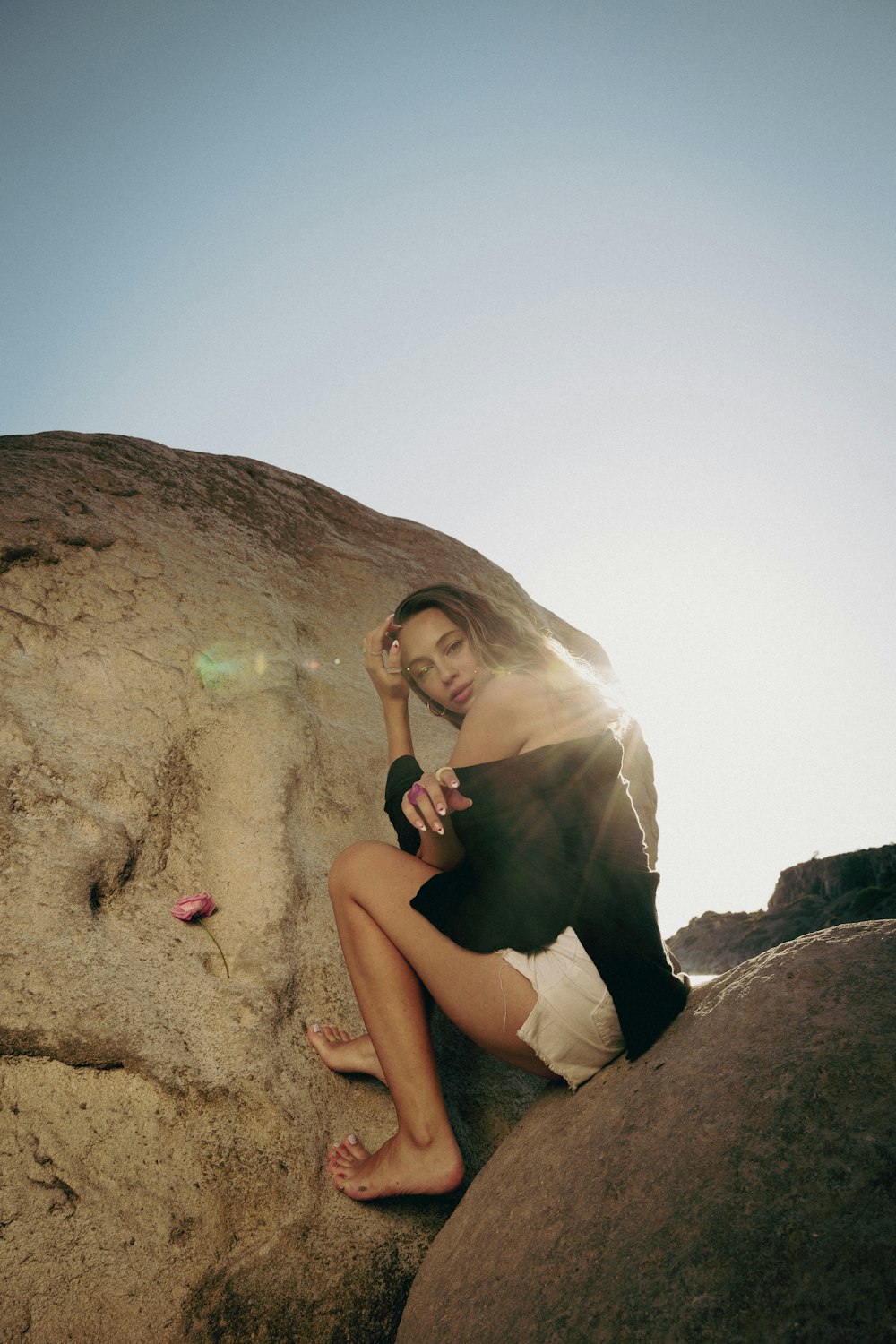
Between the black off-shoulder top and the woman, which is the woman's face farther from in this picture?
the black off-shoulder top

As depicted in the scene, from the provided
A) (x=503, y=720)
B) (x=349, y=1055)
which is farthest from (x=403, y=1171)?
(x=503, y=720)

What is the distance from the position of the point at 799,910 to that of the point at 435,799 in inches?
696

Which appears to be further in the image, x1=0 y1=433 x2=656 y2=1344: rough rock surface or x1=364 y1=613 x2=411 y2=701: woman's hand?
x1=364 y1=613 x2=411 y2=701: woman's hand

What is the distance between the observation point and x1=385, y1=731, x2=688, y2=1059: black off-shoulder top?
184 cm

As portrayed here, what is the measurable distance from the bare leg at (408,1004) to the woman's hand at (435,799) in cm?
31

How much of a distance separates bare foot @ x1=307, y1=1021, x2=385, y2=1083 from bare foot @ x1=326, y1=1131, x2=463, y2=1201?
0.79 ft

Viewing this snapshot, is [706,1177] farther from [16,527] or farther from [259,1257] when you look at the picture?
[16,527]

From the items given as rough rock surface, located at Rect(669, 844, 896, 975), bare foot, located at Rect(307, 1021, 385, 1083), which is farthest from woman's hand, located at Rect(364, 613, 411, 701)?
rough rock surface, located at Rect(669, 844, 896, 975)

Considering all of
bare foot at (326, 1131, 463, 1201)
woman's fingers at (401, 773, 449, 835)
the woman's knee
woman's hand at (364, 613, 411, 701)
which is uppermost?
woman's hand at (364, 613, 411, 701)

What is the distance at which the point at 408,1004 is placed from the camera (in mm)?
2045

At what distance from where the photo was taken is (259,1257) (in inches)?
69.7

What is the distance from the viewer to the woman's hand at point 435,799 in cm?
184

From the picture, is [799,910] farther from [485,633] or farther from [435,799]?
[435,799]

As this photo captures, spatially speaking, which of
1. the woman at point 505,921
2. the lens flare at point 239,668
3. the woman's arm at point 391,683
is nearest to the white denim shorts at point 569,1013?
the woman at point 505,921
